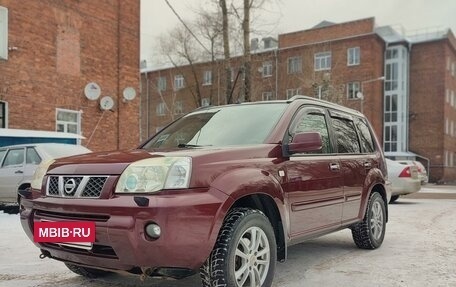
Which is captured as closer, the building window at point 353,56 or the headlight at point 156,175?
the headlight at point 156,175

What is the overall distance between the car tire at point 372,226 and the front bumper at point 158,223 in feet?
10.4

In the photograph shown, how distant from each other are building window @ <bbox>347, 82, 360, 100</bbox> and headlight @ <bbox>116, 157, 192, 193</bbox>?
38851 millimetres

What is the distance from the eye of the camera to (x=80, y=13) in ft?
57.6

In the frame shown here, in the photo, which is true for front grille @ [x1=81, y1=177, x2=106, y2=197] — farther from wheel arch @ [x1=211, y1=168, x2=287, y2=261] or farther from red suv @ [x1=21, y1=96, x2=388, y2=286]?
wheel arch @ [x1=211, y1=168, x2=287, y2=261]

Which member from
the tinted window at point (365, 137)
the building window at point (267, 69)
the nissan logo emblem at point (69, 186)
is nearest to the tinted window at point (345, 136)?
the tinted window at point (365, 137)

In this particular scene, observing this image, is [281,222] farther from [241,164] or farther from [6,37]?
[6,37]

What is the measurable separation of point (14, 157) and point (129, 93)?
879 centimetres

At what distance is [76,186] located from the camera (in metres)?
3.77

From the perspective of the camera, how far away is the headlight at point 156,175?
3.50 metres

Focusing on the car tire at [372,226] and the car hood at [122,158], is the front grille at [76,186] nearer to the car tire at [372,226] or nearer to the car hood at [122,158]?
the car hood at [122,158]

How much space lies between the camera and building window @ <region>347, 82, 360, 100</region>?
40.9m

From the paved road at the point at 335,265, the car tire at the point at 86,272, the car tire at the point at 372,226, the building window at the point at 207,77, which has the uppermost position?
the building window at the point at 207,77

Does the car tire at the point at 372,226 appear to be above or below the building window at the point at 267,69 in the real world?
below

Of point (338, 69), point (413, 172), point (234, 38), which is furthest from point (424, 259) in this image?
point (338, 69)
